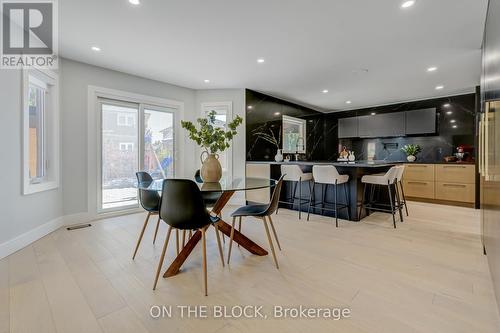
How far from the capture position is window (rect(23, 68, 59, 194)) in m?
3.00

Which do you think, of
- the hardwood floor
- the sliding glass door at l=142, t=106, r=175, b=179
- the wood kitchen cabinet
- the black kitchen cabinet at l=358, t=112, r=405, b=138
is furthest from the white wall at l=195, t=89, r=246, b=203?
the wood kitchen cabinet

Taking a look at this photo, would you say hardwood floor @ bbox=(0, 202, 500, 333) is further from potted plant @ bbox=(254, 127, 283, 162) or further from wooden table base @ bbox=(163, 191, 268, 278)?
potted plant @ bbox=(254, 127, 283, 162)

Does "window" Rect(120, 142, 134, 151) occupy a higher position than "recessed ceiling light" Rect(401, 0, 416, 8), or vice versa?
"recessed ceiling light" Rect(401, 0, 416, 8)

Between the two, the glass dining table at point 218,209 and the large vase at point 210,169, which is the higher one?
the large vase at point 210,169

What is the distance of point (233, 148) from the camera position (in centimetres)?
485

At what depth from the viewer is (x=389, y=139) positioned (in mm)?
6203

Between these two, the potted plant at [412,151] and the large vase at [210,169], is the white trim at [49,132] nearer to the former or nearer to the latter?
the large vase at [210,169]

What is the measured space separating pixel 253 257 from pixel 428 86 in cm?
483

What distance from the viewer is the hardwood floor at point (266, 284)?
4.69 feet

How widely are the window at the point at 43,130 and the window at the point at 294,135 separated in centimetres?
439

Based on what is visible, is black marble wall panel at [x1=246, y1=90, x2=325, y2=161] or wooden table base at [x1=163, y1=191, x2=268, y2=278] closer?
wooden table base at [x1=163, y1=191, x2=268, y2=278]

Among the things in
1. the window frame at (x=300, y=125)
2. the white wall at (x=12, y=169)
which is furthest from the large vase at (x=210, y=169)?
the window frame at (x=300, y=125)

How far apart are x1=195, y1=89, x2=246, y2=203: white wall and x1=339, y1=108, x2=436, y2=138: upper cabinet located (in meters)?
3.62

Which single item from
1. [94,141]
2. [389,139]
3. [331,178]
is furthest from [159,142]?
[389,139]
